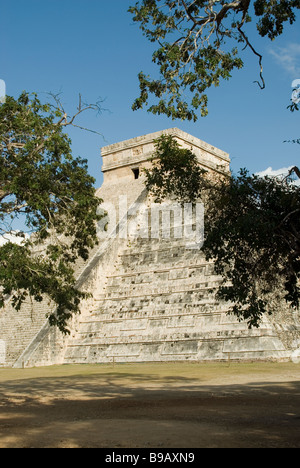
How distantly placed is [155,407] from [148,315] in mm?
8485

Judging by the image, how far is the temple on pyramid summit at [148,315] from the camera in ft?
47.2

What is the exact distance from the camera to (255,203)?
7.23 m

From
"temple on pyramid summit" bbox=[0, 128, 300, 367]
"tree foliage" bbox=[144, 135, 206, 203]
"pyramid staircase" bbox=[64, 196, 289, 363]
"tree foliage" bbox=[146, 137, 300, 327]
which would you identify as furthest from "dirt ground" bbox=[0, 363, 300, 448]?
"tree foliage" bbox=[144, 135, 206, 203]

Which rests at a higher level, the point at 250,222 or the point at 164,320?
the point at 250,222

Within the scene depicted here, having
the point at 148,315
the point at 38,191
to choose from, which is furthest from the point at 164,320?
the point at 38,191

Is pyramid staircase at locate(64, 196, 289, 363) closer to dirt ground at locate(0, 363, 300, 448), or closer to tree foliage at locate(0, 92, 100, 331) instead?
dirt ground at locate(0, 363, 300, 448)

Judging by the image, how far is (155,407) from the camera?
775 centimetres

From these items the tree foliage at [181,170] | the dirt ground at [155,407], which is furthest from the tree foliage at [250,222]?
the dirt ground at [155,407]

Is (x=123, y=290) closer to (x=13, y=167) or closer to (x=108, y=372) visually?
(x=108, y=372)

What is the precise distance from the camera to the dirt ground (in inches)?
203

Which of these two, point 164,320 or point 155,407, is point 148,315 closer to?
point 164,320

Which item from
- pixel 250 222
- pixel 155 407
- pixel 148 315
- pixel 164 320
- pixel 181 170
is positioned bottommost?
pixel 155 407

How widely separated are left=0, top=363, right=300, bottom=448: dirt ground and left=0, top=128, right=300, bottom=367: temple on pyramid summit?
1.06 meters

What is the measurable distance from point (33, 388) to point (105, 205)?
44.8 feet
